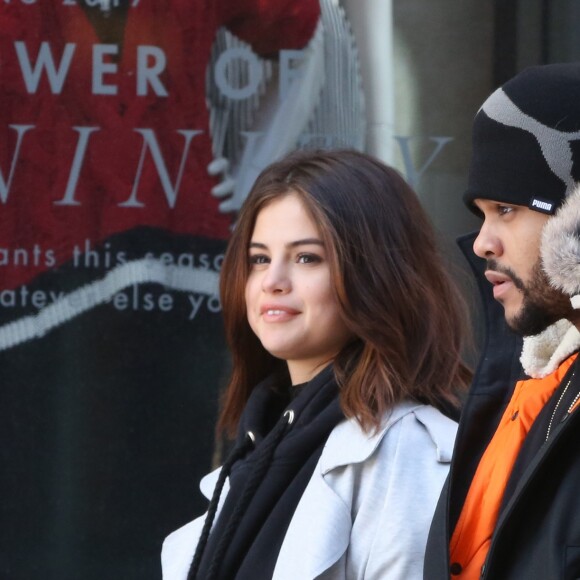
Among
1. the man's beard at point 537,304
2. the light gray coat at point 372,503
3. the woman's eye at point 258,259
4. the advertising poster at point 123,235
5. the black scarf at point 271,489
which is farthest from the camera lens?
the advertising poster at point 123,235

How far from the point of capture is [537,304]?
6.69ft

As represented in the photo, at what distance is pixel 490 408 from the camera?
2273 millimetres

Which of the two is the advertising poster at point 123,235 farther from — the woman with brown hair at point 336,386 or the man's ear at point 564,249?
the man's ear at point 564,249

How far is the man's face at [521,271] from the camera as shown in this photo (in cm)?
203

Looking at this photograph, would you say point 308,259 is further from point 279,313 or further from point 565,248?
point 565,248

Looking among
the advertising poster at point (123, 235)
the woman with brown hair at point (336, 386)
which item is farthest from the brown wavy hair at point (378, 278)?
the advertising poster at point (123, 235)

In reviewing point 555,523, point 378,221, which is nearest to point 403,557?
point 555,523

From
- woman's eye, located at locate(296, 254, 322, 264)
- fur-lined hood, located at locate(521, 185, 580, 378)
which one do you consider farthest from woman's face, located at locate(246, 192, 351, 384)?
fur-lined hood, located at locate(521, 185, 580, 378)

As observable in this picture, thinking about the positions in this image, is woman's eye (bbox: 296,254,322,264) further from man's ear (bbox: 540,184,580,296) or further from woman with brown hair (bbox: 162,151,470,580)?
man's ear (bbox: 540,184,580,296)

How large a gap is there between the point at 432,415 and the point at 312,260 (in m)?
0.47

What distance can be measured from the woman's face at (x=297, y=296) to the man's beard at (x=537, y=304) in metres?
0.76

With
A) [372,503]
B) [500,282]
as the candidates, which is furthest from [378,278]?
[500,282]

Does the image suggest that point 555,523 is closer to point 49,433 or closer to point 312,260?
point 312,260

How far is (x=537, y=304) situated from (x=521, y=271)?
0.21 feet
